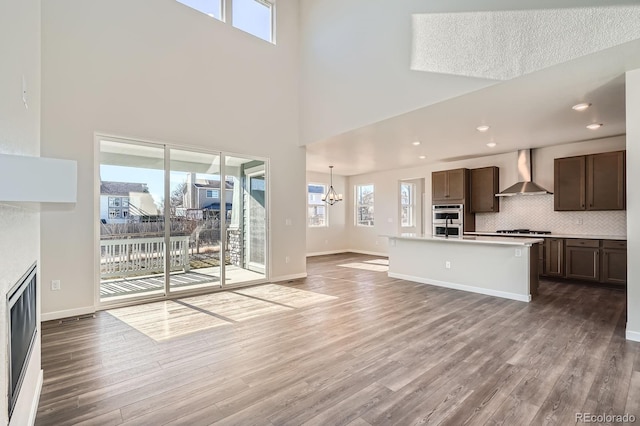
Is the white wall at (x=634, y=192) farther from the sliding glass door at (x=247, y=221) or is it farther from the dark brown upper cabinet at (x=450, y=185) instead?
the sliding glass door at (x=247, y=221)

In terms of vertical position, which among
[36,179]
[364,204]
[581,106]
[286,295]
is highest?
[581,106]

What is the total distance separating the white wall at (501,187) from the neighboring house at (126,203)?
4435 millimetres

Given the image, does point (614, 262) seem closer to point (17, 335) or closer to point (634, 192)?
point (634, 192)

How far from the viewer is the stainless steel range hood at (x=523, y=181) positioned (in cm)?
620

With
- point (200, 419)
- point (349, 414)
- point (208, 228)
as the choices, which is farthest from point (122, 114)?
point (349, 414)

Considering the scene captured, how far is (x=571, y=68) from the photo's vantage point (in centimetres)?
304

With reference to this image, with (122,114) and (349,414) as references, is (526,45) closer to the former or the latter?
(349,414)

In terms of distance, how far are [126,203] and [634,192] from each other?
6.02 m

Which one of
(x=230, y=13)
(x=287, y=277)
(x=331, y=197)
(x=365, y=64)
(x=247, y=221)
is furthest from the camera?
(x=331, y=197)

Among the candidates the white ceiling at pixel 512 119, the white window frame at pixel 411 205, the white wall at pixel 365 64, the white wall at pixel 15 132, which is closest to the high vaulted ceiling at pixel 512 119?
the white ceiling at pixel 512 119

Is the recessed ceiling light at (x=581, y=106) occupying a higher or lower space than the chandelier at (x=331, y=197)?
higher

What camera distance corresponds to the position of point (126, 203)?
14.6ft

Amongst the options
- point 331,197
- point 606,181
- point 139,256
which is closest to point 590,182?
point 606,181

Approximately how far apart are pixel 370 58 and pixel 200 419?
4831 millimetres
